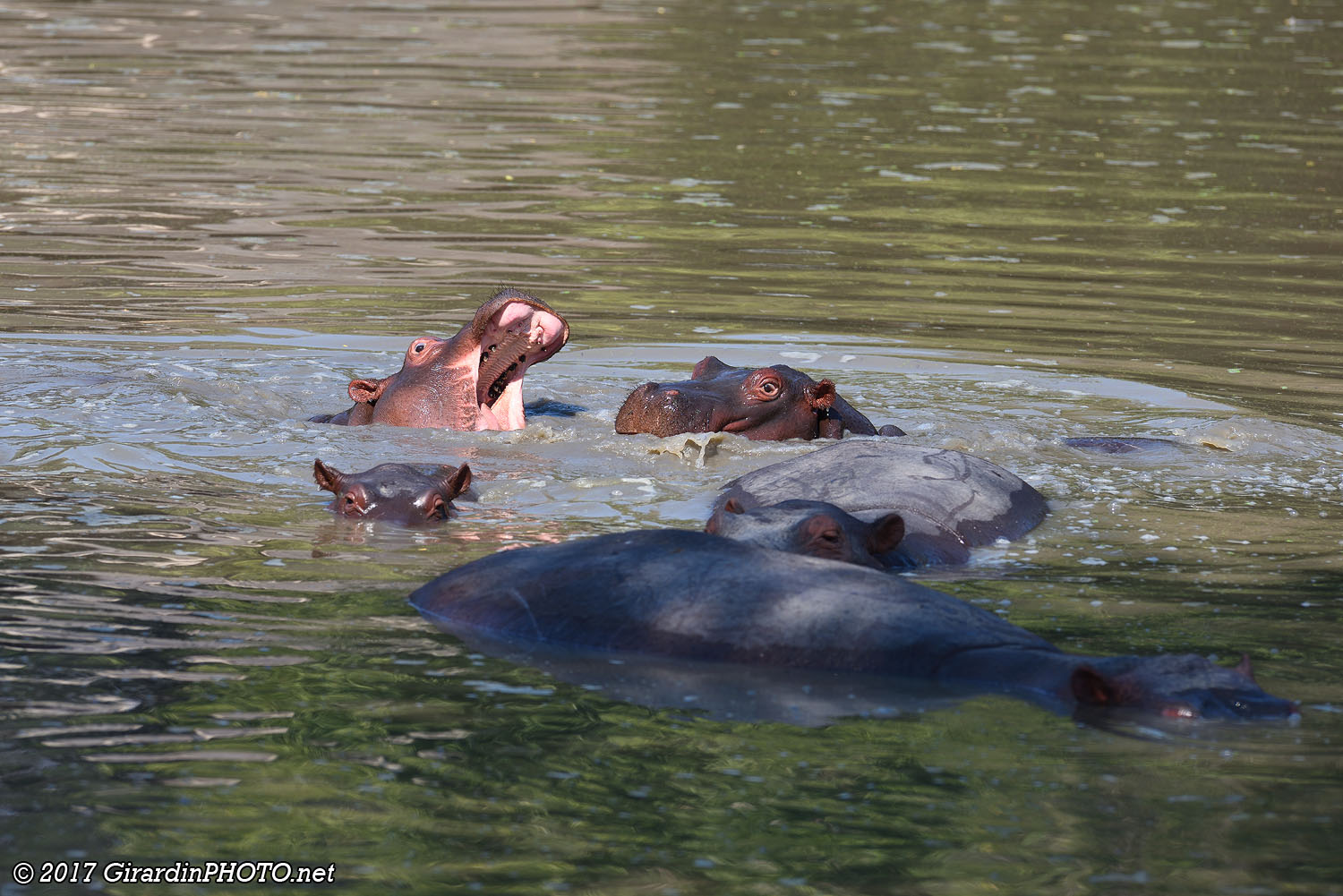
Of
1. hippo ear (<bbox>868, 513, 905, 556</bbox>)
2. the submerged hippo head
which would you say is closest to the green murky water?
the submerged hippo head

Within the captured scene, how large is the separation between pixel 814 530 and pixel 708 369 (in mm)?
3111

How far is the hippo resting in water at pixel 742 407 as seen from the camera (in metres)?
8.71

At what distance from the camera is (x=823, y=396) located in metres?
8.67

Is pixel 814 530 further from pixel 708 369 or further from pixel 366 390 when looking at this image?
pixel 366 390

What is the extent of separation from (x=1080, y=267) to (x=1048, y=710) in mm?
9921

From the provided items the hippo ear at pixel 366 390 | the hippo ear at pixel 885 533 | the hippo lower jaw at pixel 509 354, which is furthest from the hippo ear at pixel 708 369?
the hippo ear at pixel 885 533

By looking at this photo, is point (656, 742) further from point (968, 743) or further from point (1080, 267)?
point (1080, 267)

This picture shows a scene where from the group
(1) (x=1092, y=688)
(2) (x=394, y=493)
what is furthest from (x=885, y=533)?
(2) (x=394, y=493)

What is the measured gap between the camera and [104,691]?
5.02 meters

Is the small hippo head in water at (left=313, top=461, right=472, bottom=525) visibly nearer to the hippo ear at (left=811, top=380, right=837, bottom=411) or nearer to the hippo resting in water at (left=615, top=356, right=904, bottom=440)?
the hippo resting in water at (left=615, top=356, right=904, bottom=440)

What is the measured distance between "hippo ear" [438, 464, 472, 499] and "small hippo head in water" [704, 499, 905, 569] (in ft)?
4.34

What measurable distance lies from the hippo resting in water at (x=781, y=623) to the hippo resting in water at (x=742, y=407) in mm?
2786

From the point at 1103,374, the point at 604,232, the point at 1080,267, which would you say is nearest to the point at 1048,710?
the point at 1103,374

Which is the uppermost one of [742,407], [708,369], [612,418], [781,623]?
[781,623]
